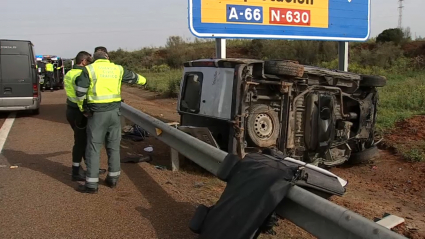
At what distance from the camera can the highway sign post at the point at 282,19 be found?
9.36 m

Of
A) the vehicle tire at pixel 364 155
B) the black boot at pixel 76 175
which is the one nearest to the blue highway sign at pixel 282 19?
the vehicle tire at pixel 364 155

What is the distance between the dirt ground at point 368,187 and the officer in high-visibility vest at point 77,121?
3.59ft

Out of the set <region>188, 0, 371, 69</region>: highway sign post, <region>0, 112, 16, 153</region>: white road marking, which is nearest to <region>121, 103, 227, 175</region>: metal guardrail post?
<region>188, 0, 371, 69</region>: highway sign post

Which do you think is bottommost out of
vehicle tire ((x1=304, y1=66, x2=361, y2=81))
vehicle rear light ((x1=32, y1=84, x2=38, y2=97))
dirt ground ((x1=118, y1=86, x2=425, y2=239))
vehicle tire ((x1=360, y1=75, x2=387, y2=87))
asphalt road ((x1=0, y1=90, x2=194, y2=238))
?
dirt ground ((x1=118, y1=86, x2=425, y2=239))

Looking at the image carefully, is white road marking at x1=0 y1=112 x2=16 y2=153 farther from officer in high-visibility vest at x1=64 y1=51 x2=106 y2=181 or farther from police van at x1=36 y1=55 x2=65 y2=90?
police van at x1=36 y1=55 x2=65 y2=90

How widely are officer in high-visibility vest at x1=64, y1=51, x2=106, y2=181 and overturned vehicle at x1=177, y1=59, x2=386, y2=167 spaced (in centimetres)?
152

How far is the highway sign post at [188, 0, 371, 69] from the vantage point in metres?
9.36

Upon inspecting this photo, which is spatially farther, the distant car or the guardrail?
the distant car

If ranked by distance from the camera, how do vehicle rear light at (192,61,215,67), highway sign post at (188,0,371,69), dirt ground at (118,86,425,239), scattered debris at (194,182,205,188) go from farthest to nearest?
highway sign post at (188,0,371,69)
vehicle rear light at (192,61,215,67)
scattered debris at (194,182,205,188)
dirt ground at (118,86,425,239)

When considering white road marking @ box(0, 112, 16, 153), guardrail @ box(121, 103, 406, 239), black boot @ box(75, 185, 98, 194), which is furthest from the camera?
white road marking @ box(0, 112, 16, 153)

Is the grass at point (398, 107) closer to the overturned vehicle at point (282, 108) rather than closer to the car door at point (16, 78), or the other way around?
the overturned vehicle at point (282, 108)

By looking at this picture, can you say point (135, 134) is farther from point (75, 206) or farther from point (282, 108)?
point (75, 206)

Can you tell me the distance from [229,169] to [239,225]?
2.02 ft

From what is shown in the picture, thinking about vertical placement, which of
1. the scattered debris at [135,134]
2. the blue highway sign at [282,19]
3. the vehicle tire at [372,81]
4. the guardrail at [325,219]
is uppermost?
the blue highway sign at [282,19]
